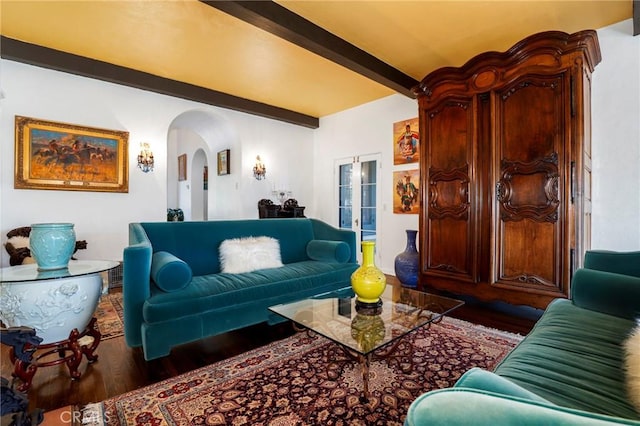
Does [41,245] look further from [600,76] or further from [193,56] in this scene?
[600,76]

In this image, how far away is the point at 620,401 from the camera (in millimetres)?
928

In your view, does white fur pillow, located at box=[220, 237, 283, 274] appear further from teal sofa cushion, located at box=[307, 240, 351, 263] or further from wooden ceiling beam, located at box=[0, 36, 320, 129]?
wooden ceiling beam, located at box=[0, 36, 320, 129]

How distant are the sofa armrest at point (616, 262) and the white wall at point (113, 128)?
498 cm

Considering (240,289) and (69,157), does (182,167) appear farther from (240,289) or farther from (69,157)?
(240,289)

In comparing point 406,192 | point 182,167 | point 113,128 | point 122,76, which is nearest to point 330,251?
point 406,192

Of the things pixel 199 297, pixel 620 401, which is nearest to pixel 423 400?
pixel 620 401

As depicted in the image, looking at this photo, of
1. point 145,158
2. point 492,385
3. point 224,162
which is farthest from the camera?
point 224,162

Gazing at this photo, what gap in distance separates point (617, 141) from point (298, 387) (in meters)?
3.69

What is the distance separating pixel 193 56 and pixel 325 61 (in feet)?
5.48

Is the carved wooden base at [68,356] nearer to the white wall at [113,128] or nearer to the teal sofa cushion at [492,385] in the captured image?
the teal sofa cushion at [492,385]

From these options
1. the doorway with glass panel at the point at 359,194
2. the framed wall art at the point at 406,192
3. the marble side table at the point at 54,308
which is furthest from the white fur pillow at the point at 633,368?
the doorway with glass panel at the point at 359,194

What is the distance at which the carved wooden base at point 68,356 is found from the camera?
5.35 feet

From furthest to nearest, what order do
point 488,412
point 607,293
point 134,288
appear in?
1. point 134,288
2. point 607,293
3. point 488,412

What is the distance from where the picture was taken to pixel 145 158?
15.0 ft
